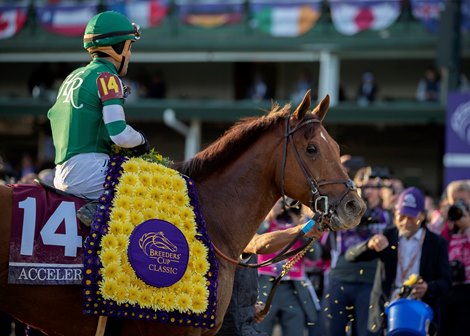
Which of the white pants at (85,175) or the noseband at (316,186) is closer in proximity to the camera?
the white pants at (85,175)

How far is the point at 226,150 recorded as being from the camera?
214 inches

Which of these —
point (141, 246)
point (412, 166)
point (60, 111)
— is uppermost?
point (412, 166)

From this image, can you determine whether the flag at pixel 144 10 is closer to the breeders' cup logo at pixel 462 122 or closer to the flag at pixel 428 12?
the flag at pixel 428 12

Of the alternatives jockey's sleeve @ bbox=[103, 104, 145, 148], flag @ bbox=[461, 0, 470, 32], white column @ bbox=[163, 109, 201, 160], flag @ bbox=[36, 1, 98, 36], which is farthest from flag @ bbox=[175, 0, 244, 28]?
jockey's sleeve @ bbox=[103, 104, 145, 148]

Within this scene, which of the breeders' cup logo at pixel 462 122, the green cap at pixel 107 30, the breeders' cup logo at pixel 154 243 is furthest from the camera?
the breeders' cup logo at pixel 462 122

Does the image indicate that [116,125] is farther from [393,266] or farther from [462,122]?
[462,122]

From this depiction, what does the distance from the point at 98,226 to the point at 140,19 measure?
18.2m

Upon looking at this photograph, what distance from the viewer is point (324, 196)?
17.3ft

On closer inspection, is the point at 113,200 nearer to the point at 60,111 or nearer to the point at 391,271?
the point at 60,111

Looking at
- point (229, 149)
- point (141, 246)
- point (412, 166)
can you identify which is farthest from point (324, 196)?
point (412, 166)

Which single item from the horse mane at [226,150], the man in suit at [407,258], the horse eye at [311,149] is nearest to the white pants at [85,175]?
the horse mane at [226,150]

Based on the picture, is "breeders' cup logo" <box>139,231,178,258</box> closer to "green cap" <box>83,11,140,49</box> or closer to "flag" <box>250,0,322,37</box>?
"green cap" <box>83,11,140,49</box>

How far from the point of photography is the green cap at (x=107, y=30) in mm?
5180

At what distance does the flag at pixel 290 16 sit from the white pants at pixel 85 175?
1668cm
